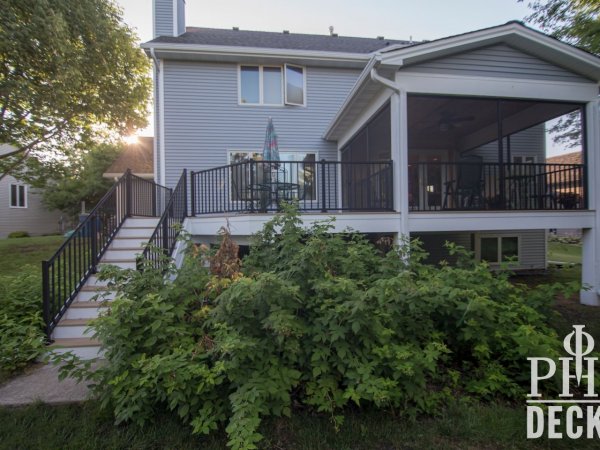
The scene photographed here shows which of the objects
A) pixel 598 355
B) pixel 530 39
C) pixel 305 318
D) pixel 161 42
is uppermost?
pixel 161 42

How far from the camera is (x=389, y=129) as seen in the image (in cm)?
741

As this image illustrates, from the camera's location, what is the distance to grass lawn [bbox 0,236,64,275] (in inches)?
322

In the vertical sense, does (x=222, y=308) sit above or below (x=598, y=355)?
above

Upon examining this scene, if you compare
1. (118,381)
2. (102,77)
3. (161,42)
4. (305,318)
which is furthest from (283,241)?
(102,77)

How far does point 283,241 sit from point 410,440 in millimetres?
2001

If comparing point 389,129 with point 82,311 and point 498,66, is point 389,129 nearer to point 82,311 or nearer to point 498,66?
point 498,66

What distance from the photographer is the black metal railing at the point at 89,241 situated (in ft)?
13.2

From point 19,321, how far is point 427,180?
783 centimetres

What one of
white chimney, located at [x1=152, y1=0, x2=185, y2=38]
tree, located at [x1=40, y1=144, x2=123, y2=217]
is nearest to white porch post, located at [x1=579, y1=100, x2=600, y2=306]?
white chimney, located at [x1=152, y1=0, x2=185, y2=38]

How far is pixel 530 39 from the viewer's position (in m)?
5.58

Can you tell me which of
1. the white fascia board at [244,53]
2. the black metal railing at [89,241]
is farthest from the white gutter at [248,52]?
the black metal railing at [89,241]

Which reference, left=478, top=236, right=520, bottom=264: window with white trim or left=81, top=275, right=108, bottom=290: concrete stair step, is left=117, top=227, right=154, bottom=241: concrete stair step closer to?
left=81, top=275, right=108, bottom=290: concrete stair step

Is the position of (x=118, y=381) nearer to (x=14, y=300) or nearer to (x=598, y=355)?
(x=14, y=300)

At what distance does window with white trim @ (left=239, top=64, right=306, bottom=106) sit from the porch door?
4.12 m
